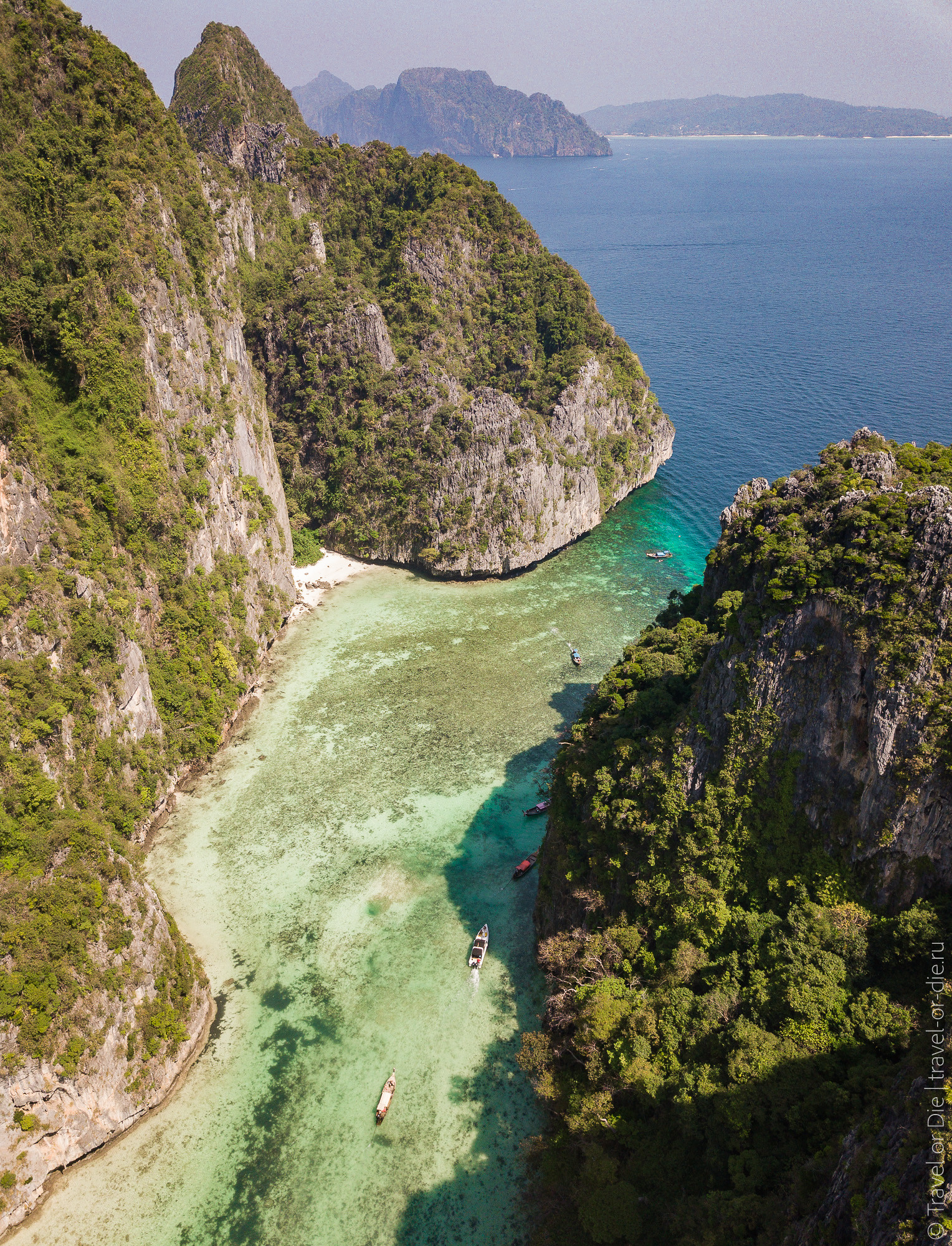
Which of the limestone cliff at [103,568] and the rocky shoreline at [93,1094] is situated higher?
the limestone cliff at [103,568]

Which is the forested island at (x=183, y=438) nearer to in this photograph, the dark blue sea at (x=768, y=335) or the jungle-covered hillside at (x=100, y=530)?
the jungle-covered hillside at (x=100, y=530)

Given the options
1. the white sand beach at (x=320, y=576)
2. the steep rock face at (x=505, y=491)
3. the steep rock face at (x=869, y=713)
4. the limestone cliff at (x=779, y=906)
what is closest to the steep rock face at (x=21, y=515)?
the white sand beach at (x=320, y=576)

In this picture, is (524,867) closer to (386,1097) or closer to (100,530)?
(386,1097)

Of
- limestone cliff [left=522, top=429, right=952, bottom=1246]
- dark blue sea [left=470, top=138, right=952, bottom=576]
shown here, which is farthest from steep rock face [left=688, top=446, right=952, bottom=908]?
dark blue sea [left=470, top=138, right=952, bottom=576]

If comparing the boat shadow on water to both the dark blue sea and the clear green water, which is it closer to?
the clear green water

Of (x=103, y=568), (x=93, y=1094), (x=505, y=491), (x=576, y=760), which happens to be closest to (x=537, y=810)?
(x=576, y=760)
